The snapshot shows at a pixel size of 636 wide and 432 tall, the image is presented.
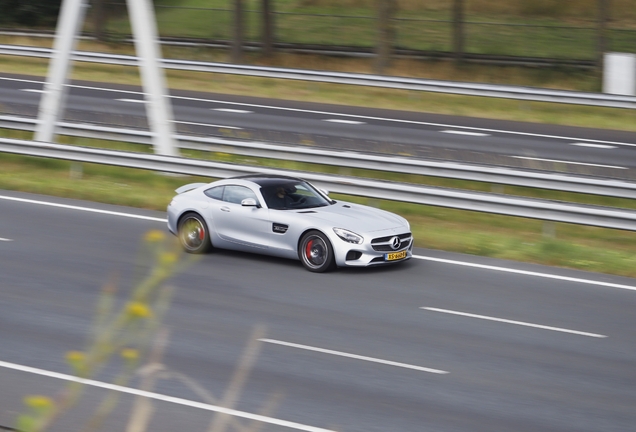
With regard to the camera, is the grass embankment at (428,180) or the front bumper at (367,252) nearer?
the front bumper at (367,252)

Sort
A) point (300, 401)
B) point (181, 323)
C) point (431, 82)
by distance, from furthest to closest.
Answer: point (431, 82) → point (181, 323) → point (300, 401)

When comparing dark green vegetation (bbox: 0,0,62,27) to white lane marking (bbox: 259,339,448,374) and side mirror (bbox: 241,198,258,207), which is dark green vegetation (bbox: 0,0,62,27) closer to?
side mirror (bbox: 241,198,258,207)

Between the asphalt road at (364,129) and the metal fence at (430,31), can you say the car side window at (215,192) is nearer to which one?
the asphalt road at (364,129)

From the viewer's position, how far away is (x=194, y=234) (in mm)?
13727

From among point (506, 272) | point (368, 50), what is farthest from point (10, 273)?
point (368, 50)

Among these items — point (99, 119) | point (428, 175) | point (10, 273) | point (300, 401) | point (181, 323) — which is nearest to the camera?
point (300, 401)

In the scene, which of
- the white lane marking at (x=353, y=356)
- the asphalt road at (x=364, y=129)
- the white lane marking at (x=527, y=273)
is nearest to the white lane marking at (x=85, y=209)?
the white lane marking at (x=527, y=273)

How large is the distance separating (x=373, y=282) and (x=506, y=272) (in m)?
2.06

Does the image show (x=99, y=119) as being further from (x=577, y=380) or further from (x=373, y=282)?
(x=577, y=380)

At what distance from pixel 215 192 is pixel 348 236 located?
226 centimetres

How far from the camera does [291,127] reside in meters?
25.2

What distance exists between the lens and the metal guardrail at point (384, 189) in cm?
1476

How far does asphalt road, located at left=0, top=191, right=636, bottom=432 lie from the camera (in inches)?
307

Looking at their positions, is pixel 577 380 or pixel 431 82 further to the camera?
pixel 431 82
